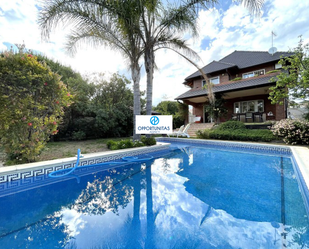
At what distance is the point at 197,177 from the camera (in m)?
4.73

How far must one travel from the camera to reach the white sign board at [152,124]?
8453mm

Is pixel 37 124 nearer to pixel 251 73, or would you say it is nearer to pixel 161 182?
pixel 161 182

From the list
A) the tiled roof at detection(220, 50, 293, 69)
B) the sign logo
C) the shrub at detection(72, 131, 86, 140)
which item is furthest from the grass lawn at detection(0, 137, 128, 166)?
the tiled roof at detection(220, 50, 293, 69)

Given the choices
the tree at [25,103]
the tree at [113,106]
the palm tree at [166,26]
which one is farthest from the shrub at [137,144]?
the tree at [113,106]

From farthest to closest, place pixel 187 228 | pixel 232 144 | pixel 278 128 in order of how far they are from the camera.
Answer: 1. pixel 232 144
2. pixel 278 128
3. pixel 187 228

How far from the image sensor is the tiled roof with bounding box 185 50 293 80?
15688 mm

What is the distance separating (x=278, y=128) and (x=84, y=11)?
12.4 metres

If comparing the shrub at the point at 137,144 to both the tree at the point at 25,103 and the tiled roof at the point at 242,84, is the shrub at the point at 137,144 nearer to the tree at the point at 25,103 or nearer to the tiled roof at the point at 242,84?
the tree at the point at 25,103

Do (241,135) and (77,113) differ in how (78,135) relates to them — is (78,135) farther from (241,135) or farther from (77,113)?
(241,135)

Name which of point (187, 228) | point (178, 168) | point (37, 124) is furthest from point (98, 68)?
point (187, 228)

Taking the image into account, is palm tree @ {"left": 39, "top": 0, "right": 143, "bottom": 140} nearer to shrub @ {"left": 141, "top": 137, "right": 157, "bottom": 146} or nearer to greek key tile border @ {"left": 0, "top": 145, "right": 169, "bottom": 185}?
shrub @ {"left": 141, "top": 137, "right": 157, "bottom": 146}

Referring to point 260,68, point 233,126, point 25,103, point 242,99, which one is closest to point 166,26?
point 25,103

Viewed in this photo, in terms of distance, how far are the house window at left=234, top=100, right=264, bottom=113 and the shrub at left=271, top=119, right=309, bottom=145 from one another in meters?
6.56

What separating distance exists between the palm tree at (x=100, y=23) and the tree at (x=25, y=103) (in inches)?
113
